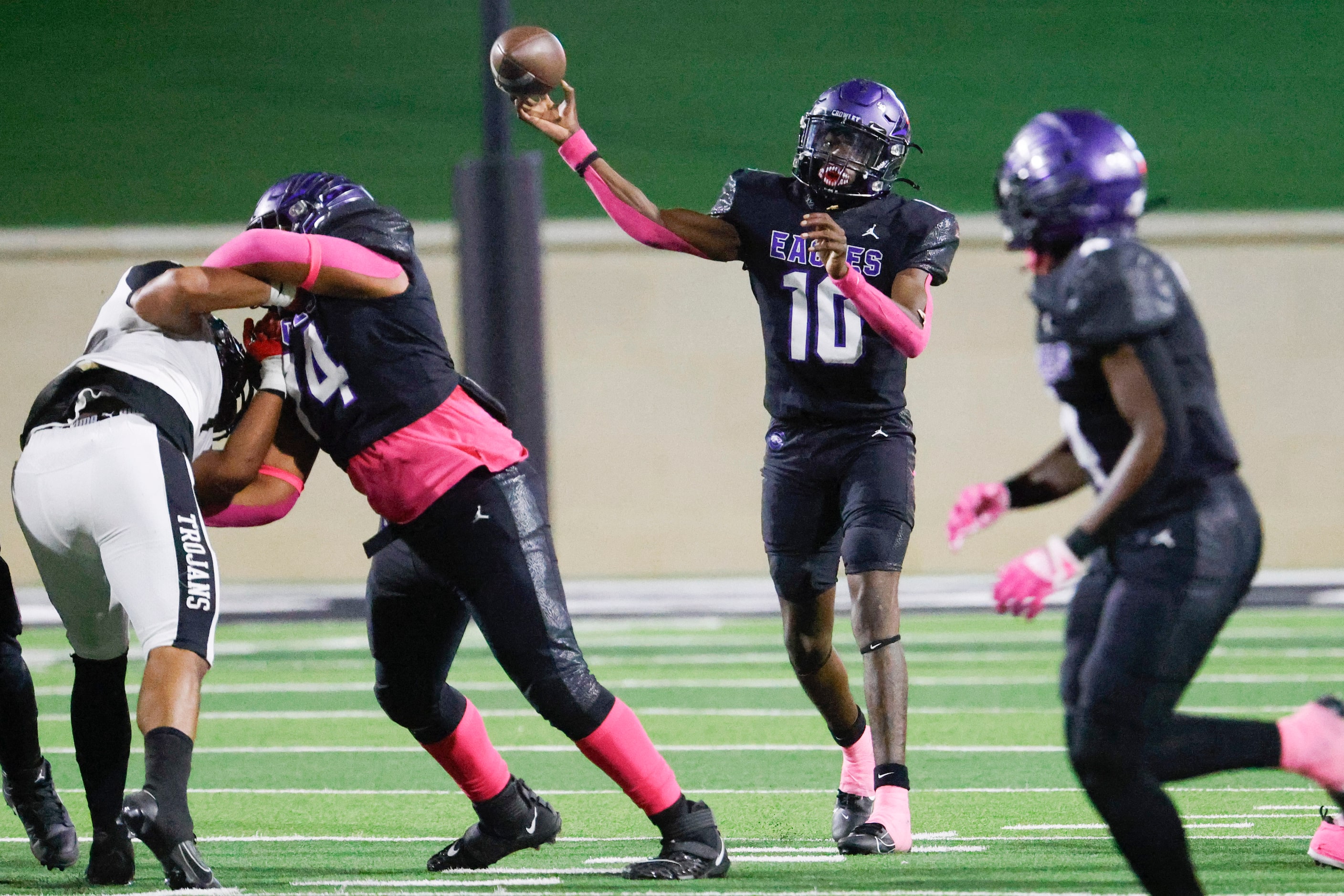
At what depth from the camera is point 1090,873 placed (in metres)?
3.89

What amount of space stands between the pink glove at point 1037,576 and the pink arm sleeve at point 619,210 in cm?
193

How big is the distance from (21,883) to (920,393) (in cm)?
945

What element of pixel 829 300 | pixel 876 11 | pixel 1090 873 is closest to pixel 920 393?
pixel 876 11

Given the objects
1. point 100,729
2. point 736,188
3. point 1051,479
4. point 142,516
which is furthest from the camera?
point 736,188

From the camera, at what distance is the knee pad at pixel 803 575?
4.63 m

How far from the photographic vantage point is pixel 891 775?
4352mm

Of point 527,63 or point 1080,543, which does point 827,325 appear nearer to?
point 527,63

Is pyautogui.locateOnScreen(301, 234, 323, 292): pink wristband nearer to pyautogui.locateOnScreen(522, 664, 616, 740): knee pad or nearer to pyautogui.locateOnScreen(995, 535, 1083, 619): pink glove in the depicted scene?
Result: pyautogui.locateOnScreen(522, 664, 616, 740): knee pad

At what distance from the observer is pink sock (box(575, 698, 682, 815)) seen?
3816 millimetres

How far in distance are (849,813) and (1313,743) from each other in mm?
1503

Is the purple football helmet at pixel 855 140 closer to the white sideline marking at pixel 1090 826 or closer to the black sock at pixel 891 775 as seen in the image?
the black sock at pixel 891 775

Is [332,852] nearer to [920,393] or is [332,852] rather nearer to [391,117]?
[920,393]

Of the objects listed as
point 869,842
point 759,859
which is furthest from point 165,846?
point 869,842

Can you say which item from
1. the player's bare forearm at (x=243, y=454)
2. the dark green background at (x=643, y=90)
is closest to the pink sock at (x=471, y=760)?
the player's bare forearm at (x=243, y=454)
